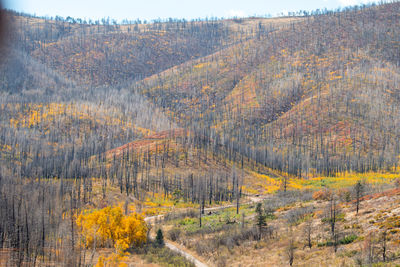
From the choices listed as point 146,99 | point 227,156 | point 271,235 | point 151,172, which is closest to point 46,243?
point 271,235

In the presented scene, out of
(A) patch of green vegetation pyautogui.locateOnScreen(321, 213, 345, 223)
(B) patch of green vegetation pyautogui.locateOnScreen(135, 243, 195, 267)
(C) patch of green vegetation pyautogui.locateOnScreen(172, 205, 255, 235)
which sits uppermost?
(A) patch of green vegetation pyautogui.locateOnScreen(321, 213, 345, 223)

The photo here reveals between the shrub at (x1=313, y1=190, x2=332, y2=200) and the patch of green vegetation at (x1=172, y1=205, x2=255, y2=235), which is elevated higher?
the shrub at (x1=313, y1=190, x2=332, y2=200)

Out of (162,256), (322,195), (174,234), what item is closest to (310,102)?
(322,195)

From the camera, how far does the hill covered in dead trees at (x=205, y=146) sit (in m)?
36.3

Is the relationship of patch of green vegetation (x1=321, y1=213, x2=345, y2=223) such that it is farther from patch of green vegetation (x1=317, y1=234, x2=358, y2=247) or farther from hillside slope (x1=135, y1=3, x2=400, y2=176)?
hillside slope (x1=135, y1=3, x2=400, y2=176)

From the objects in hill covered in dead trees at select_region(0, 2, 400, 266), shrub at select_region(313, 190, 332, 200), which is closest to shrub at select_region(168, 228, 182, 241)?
hill covered in dead trees at select_region(0, 2, 400, 266)

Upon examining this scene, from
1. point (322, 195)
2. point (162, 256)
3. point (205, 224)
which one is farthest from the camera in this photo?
point (322, 195)

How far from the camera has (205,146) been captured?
322 feet

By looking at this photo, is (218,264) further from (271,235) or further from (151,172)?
(151,172)

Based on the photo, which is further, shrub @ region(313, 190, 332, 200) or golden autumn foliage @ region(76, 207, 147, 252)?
shrub @ region(313, 190, 332, 200)

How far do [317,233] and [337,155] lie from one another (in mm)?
88749

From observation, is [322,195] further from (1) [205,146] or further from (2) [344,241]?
(1) [205,146]

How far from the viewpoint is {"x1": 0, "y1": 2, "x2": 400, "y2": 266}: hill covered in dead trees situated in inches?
1430

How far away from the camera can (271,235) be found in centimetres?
3584
